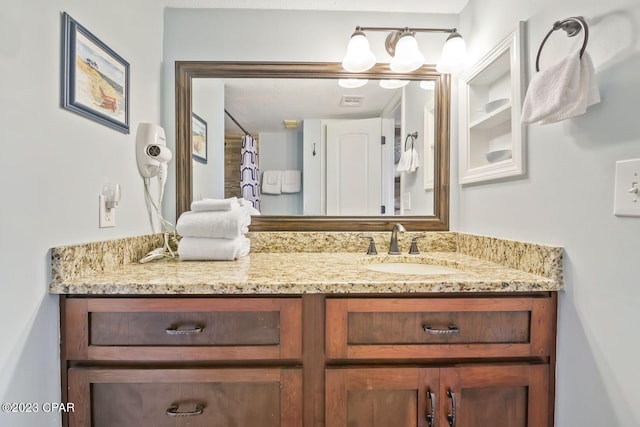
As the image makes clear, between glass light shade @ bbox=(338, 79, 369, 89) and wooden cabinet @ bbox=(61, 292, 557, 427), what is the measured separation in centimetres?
105

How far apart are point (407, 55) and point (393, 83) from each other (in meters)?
0.15

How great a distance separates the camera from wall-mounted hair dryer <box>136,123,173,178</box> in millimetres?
1271

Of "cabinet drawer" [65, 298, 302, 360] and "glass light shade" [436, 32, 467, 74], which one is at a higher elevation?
"glass light shade" [436, 32, 467, 74]

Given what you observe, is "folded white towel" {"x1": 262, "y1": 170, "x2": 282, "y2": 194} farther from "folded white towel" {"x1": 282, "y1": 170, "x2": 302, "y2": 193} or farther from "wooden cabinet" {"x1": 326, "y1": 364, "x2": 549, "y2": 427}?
"wooden cabinet" {"x1": 326, "y1": 364, "x2": 549, "y2": 427}

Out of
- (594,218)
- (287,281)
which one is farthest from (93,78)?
(594,218)

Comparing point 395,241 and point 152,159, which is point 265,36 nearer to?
point 152,159

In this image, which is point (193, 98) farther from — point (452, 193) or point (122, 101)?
point (452, 193)

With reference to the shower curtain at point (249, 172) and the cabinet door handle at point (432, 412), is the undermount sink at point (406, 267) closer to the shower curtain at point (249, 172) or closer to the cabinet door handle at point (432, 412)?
the cabinet door handle at point (432, 412)

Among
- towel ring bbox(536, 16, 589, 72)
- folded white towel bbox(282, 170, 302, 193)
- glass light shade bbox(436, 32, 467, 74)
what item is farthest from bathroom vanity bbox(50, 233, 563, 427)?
glass light shade bbox(436, 32, 467, 74)

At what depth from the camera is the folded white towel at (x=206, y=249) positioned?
122 centimetres

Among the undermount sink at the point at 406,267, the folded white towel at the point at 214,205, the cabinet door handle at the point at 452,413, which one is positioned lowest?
the cabinet door handle at the point at 452,413

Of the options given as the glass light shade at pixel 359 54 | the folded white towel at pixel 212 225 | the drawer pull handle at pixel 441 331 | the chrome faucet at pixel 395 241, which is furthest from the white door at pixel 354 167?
the drawer pull handle at pixel 441 331

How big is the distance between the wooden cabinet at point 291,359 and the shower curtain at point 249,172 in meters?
0.70

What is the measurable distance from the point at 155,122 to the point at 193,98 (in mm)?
209
